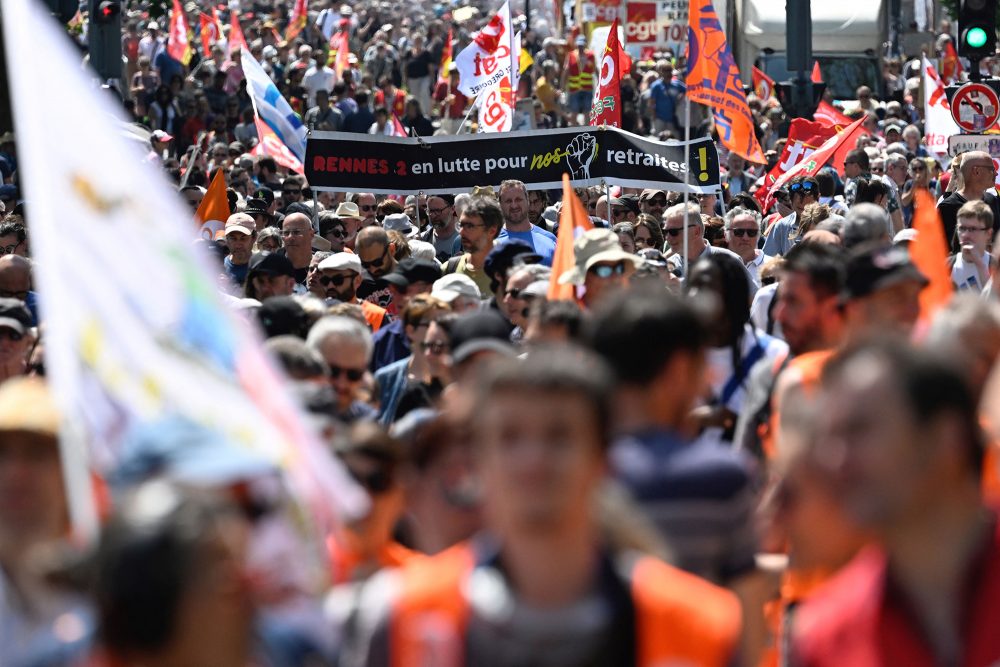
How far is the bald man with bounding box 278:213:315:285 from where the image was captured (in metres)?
11.6

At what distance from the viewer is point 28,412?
371 cm

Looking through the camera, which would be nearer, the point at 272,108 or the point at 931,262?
the point at 931,262

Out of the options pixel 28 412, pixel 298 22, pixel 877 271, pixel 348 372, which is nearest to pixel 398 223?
pixel 348 372

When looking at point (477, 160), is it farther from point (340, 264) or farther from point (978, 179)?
point (340, 264)

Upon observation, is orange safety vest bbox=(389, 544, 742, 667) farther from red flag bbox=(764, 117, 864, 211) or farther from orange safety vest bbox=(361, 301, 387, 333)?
red flag bbox=(764, 117, 864, 211)

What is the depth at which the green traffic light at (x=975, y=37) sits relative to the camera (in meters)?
16.8

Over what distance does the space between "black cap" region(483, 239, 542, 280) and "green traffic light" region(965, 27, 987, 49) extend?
8528 millimetres

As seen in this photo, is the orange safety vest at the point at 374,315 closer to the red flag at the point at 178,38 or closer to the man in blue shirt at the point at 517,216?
the man in blue shirt at the point at 517,216

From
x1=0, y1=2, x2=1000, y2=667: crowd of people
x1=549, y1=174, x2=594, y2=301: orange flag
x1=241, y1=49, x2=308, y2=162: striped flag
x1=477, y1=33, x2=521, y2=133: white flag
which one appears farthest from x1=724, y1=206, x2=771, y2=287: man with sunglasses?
x1=0, y1=2, x2=1000, y2=667: crowd of people

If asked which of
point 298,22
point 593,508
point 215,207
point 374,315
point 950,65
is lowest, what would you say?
point 950,65

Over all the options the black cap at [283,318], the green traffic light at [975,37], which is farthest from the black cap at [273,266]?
the green traffic light at [975,37]

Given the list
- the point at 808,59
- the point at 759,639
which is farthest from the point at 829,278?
the point at 808,59

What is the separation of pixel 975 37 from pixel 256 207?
21.2 feet

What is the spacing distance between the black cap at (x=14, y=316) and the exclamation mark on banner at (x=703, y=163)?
5727 mm
